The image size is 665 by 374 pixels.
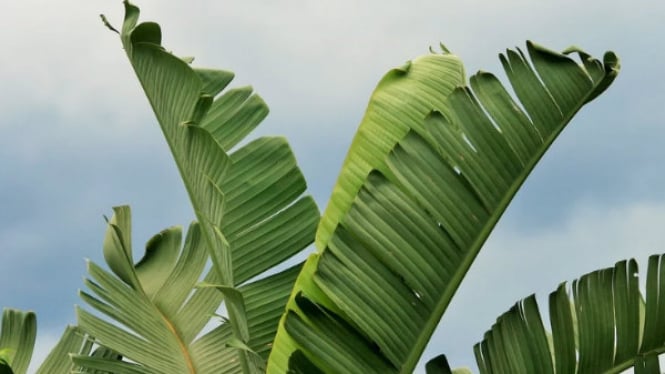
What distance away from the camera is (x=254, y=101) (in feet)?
10.4

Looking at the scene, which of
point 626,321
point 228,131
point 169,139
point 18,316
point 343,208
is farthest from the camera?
point 18,316

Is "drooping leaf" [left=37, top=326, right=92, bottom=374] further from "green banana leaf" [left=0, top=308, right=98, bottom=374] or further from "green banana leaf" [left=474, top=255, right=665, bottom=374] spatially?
"green banana leaf" [left=474, top=255, right=665, bottom=374]

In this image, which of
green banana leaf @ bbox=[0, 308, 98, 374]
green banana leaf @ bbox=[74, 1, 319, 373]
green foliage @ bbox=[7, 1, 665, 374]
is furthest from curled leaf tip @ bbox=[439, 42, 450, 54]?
green banana leaf @ bbox=[0, 308, 98, 374]

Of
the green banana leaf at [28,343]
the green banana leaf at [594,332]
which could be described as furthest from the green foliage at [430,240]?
the green banana leaf at [28,343]

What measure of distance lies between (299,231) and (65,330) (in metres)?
1.27

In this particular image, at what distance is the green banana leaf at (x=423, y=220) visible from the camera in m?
2.30

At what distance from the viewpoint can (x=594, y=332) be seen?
232cm

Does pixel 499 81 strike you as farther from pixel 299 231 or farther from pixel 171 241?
pixel 171 241

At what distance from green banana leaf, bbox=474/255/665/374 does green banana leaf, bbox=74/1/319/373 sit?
651mm

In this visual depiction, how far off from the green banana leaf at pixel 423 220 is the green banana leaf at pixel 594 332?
0.60 ft

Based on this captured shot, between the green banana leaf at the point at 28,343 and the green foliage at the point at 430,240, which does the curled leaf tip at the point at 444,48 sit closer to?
the green foliage at the point at 430,240

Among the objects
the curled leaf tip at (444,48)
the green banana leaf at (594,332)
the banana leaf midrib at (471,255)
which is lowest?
the green banana leaf at (594,332)

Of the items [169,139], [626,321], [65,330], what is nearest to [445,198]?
[626,321]

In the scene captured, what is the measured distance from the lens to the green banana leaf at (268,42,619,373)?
2.30 metres
